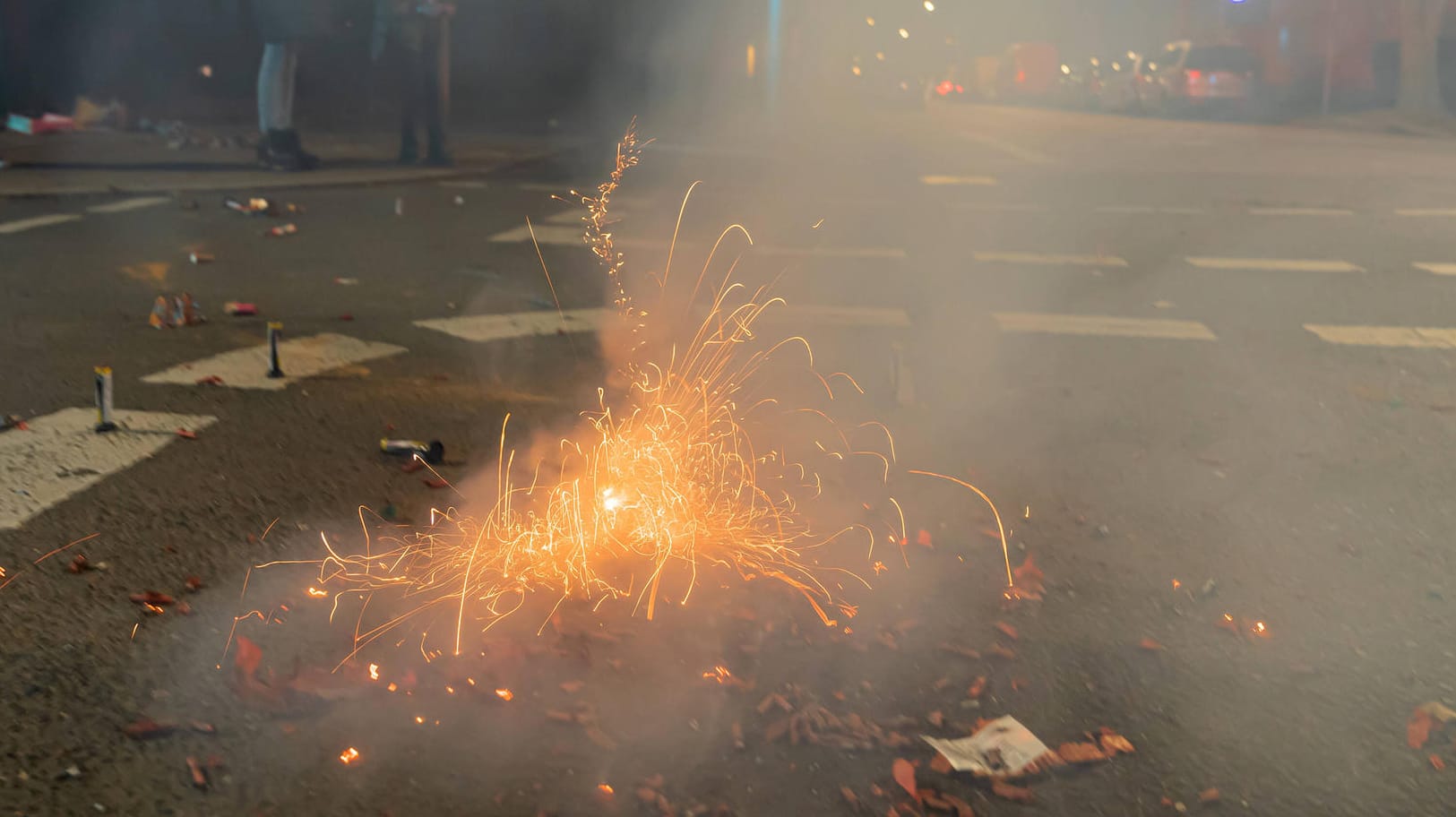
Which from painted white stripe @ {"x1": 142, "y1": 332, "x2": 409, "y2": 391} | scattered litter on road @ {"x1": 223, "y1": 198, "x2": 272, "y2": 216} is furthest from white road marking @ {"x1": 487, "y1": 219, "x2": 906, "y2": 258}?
painted white stripe @ {"x1": 142, "y1": 332, "x2": 409, "y2": 391}

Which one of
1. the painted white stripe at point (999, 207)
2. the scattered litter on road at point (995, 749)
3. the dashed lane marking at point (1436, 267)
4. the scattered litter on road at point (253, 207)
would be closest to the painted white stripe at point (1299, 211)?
the painted white stripe at point (999, 207)

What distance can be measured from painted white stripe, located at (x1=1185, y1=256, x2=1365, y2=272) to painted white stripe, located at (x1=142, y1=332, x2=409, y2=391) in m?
5.15

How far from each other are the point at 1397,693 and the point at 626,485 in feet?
5.79

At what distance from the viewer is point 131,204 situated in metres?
9.75

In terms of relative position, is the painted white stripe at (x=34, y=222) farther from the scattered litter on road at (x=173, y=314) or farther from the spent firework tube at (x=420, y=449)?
the spent firework tube at (x=420, y=449)

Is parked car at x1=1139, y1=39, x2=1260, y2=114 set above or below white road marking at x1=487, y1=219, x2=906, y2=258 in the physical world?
above

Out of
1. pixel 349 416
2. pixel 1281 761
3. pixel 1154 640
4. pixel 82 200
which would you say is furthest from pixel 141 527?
pixel 82 200

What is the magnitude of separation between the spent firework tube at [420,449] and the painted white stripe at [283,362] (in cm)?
98

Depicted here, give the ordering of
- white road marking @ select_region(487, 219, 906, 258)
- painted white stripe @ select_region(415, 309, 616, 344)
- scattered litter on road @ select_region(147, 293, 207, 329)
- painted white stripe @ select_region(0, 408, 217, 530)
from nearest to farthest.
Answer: painted white stripe @ select_region(0, 408, 217, 530), scattered litter on road @ select_region(147, 293, 207, 329), painted white stripe @ select_region(415, 309, 616, 344), white road marking @ select_region(487, 219, 906, 258)

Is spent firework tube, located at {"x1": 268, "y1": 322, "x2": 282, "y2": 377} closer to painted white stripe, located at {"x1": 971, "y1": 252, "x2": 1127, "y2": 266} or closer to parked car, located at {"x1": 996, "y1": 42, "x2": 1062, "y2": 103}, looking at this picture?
painted white stripe, located at {"x1": 971, "y1": 252, "x2": 1127, "y2": 266}

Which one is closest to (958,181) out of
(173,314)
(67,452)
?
(173,314)

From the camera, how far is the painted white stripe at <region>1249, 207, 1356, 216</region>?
35.9 ft

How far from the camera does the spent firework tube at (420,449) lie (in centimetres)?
411

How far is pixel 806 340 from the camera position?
19.9ft
